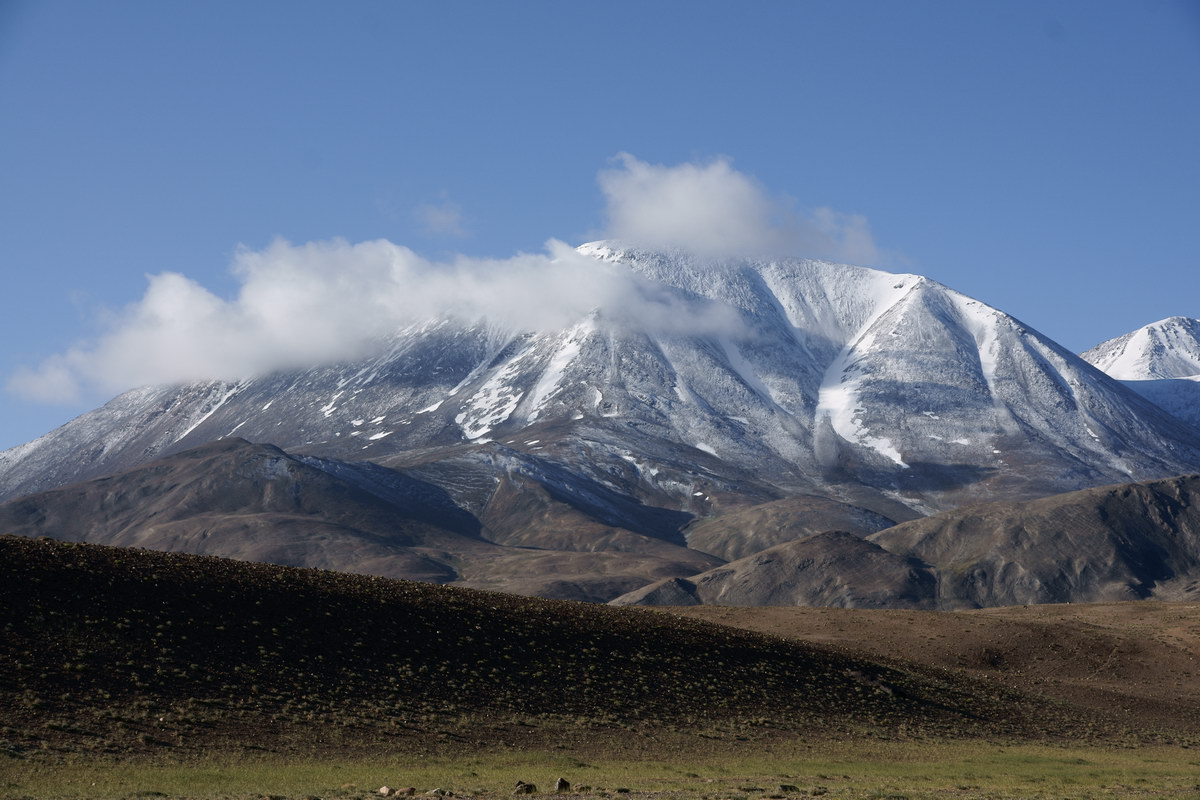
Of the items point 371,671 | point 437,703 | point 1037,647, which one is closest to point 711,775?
point 437,703

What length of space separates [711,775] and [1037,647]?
49718 millimetres

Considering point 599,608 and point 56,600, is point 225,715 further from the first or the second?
point 599,608

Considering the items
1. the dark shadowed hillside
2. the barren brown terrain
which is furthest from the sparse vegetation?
the barren brown terrain

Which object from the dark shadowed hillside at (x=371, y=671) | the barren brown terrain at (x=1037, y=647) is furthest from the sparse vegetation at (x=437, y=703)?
the barren brown terrain at (x=1037, y=647)

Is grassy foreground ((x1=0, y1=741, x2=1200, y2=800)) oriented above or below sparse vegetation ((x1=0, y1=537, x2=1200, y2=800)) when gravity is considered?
below

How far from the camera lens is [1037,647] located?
306ft

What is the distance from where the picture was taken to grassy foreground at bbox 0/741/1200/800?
42688 millimetres

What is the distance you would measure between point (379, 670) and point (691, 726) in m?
15.0

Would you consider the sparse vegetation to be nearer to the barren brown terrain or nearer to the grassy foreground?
the grassy foreground

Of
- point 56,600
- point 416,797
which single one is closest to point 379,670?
point 56,600

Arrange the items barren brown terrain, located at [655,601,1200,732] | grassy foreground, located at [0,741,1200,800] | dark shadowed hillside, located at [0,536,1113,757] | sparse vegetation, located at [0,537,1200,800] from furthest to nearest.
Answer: barren brown terrain, located at [655,601,1200,732]
dark shadowed hillside, located at [0,536,1113,757]
sparse vegetation, located at [0,537,1200,800]
grassy foreground, located at [0,741,1200,800]

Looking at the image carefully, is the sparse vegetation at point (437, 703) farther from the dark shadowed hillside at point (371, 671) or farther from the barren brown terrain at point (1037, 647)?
the barren brown terrain at point (1037, 647)

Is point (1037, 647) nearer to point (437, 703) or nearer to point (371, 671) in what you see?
point (437, 703)

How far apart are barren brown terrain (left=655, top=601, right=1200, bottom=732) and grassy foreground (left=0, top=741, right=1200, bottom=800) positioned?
1831 centimetres
